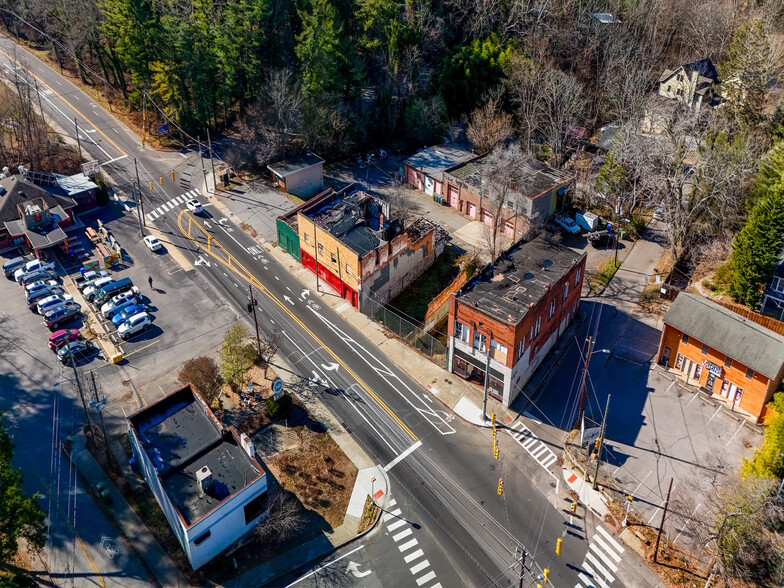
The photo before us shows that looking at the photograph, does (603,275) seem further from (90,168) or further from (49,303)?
(90,168)

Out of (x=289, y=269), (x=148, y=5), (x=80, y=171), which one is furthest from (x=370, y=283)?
(x=148, y=5)

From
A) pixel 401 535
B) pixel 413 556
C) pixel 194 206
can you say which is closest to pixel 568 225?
pixel 194 206

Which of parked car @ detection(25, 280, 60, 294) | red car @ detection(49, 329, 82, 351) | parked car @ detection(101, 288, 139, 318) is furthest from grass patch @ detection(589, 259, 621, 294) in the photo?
parked car @ detection(25, 280, 60, 294)

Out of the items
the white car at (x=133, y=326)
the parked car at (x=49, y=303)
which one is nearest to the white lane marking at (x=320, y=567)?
the white car at (x=133, y=326)

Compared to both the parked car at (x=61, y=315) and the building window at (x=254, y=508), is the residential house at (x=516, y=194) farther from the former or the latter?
the parked car at (x=61, y=315)

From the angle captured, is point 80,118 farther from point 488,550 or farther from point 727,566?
point 727,566

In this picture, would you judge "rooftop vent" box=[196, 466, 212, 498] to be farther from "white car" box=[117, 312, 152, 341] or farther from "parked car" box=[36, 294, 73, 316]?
"parked car" box=[36, 294, 73, 316]
